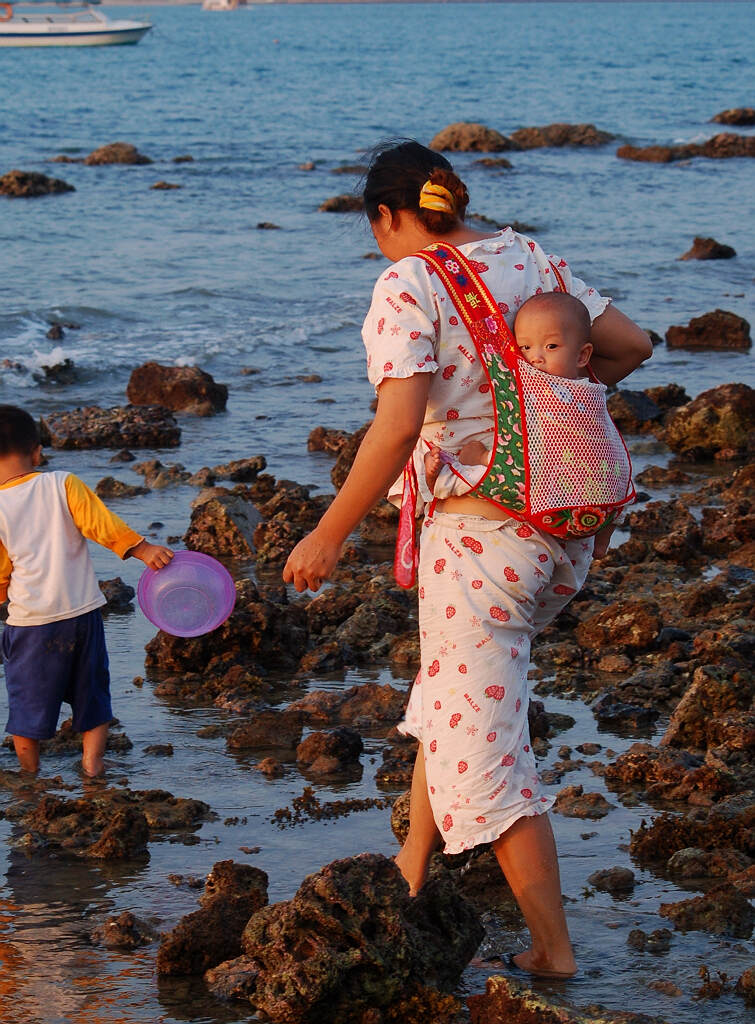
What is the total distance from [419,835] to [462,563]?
2.42 ft

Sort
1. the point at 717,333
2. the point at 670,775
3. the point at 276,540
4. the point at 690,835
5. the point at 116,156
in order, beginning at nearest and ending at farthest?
1. the point at 690,835
2. the point at 670,775
3. the point at 276,540
4. the point at 717,333
5. the point at 116,156

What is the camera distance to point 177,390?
34.7 feet

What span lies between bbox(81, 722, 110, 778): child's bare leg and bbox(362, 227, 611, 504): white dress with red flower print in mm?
1868

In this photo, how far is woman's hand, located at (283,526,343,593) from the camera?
3045 millimetres

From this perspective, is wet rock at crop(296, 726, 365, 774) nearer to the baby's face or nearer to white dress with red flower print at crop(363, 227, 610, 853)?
white dress with red flower print at crop(363, 227, 610, 853)

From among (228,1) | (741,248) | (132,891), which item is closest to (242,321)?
(741,248)

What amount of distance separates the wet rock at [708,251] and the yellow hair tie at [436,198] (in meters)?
A: 15.4

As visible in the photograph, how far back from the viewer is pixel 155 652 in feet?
18.4

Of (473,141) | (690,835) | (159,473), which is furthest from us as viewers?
(473,141)

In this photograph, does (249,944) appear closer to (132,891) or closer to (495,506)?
(132,891)

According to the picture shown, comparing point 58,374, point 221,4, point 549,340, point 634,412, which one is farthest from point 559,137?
point 221,4

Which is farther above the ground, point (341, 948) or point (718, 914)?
point (341, 948)

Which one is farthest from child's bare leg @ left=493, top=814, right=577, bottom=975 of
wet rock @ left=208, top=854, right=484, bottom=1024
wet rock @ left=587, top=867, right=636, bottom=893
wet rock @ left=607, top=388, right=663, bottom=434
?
wet rock @ left=607, top=388, right=663, bottom=434

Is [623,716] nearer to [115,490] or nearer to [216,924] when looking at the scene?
[216,924]
